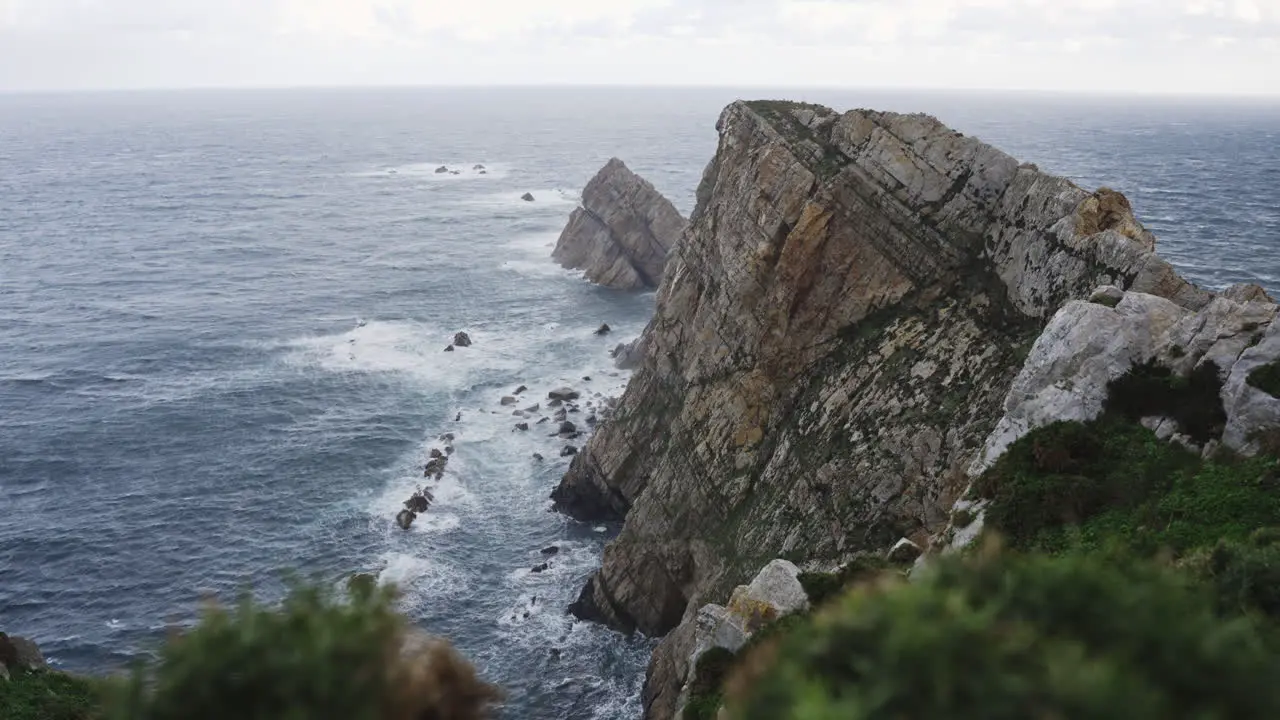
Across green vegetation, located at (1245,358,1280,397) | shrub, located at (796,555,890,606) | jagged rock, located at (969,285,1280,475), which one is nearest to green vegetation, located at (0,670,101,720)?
shrub, located at (796,555,890,606)

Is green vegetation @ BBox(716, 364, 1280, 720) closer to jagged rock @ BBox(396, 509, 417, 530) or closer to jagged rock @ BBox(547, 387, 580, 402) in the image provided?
jagged rock @ BBox(396, 509, 417, 530)

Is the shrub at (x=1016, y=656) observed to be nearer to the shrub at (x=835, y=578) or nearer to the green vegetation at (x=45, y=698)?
the shrub at (x=835, y=578)

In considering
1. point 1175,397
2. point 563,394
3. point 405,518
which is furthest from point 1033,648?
point 563,394

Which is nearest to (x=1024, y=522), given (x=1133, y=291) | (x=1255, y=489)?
(x=1255, y=489)

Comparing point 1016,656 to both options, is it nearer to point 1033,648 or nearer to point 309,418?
point 1033,648

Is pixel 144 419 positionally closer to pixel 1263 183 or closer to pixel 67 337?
pixel 67 337
